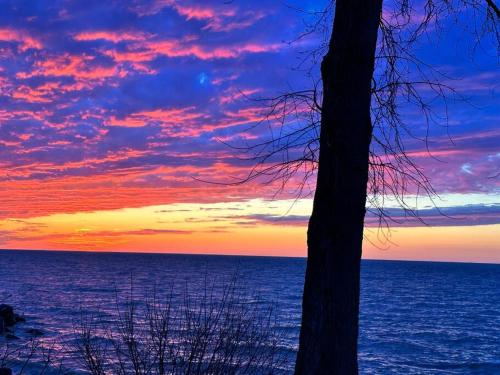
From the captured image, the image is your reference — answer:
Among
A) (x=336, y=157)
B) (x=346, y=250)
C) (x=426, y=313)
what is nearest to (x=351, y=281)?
(x=346, y=250)

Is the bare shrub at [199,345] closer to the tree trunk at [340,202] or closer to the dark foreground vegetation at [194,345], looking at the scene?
the dark foreground vegetation at [194,345]

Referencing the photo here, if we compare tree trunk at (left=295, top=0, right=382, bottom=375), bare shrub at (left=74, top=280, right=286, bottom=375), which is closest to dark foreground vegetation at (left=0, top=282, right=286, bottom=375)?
bare shrub at (left=74, top=280, right=286, bottom=375)

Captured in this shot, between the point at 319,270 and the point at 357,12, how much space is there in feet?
6.38

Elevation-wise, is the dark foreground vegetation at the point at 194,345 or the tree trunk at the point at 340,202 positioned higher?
the tree trunk at the point at 340,202

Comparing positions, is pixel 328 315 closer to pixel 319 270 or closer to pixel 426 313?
pixel 319 270

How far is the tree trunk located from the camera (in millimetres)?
3783

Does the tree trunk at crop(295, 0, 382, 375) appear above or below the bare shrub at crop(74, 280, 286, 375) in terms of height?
above

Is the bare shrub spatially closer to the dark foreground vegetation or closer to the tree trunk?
the dark foreground vegetation

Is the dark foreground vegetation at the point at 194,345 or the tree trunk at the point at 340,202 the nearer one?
the tree trunk at the point at 340,202

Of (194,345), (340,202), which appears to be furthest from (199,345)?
(340,202)

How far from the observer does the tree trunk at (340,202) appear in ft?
12.4

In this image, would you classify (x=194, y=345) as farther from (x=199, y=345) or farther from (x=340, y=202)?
(x=340, y=202)

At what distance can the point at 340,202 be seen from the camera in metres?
3.84

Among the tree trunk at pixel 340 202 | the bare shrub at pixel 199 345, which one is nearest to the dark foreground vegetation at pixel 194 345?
the bare shrub at pixel 199 345
